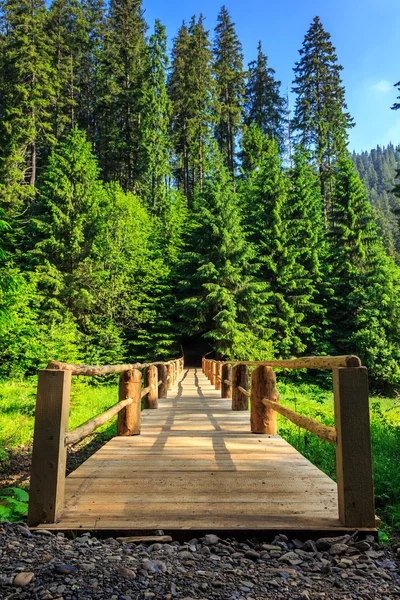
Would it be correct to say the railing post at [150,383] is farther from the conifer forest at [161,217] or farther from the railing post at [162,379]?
the conifer forest at [161,217]

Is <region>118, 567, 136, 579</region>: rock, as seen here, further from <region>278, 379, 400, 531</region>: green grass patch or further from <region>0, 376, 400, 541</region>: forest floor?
<region>278, 379, 400, 531</region>: green grass patch

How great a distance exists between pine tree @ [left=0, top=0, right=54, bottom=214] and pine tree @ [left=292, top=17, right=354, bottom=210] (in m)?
22.9

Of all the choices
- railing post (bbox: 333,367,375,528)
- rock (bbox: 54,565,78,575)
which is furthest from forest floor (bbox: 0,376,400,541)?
rock (bbox: 54,565,78,575)

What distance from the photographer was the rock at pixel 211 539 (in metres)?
2.15

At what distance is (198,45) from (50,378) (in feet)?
139

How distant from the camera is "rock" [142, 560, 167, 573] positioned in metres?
1.84

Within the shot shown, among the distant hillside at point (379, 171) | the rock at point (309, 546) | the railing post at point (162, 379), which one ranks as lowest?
the rock at point (309, 546)

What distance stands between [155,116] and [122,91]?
17.2 feet

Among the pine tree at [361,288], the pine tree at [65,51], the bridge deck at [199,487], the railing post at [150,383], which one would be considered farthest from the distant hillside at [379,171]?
the bridge deck at [199,487]

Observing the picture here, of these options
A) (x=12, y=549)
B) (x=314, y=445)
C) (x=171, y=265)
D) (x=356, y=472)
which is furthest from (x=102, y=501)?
(x=171, y=265)

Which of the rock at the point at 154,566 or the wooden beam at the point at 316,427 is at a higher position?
the wooden beam at the point at 316,427

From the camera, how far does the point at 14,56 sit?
2659 centimetres

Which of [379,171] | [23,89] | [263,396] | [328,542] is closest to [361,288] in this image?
[263,396]

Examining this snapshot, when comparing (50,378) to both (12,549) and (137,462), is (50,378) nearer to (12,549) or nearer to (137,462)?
(12,549)
